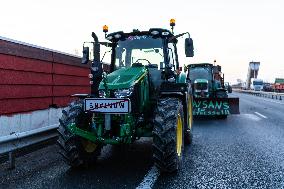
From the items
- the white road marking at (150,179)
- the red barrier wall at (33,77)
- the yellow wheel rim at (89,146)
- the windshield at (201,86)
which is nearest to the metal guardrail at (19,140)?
the yellow wheel rim at (89,146)

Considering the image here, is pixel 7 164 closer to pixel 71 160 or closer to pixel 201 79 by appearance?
pixel 71 160

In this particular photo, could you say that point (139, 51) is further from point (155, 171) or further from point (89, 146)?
point (155, 171)

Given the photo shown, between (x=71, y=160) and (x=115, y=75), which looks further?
(x=115, y=75)

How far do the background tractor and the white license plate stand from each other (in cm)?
814

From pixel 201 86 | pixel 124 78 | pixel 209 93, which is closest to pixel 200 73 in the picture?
pixel 201 86

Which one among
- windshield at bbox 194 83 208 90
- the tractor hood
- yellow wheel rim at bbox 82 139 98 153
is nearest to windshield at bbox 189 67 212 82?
windshield at bbox 194 83 208 90

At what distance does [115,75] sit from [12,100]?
270 centimetres

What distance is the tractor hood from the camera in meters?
5.88

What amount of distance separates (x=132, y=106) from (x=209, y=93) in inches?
452

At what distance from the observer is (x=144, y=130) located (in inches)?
230

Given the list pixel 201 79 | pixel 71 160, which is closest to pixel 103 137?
pixel 71 160

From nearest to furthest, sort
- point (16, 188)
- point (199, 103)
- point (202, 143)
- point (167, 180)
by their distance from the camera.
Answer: point (16, 188)
point (167, 180)
point (202, 143)
point (199, 103)

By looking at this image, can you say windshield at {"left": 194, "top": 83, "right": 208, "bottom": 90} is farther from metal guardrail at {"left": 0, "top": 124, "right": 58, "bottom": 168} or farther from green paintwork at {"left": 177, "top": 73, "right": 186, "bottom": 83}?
metal guardrail at {"left": 0, "top": 124, "right": 58, "bottom": 168}

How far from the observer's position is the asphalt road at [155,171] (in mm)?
4910
